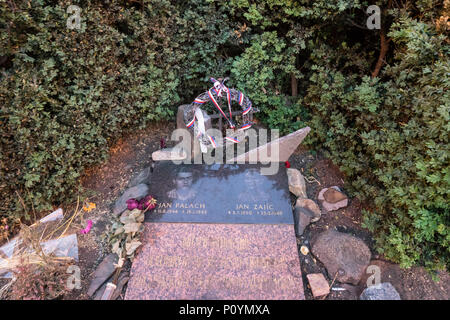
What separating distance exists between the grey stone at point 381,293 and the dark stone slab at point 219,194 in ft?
3.66

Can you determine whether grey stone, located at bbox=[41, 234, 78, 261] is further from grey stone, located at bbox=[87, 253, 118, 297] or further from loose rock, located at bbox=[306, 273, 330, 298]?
loose rock, located at bbox=[306, 273, 330, 298]

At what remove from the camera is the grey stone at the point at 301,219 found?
3.92 metres

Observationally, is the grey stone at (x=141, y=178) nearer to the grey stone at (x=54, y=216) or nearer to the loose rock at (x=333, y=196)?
the grey stone at (x=54, y=216)

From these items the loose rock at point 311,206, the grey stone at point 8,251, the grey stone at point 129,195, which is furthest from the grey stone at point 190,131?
the grey stone at point 8,251

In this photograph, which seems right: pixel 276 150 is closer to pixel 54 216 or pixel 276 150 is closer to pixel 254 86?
pixel 254 86

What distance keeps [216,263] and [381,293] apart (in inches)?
72.3

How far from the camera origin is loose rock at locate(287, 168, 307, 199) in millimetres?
4324

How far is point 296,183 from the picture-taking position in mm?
4379

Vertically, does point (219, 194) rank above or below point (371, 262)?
above

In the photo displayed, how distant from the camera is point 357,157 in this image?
413 cm

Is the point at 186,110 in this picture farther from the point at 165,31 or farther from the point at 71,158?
the point at 71,158
